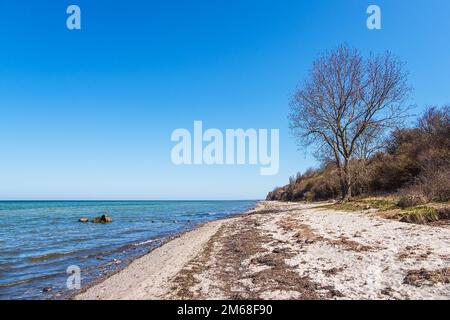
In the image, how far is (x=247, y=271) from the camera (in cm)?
743

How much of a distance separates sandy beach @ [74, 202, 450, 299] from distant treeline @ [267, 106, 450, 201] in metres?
9.33

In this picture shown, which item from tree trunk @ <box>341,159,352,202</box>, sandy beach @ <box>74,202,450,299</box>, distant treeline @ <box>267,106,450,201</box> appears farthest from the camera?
tree trunk @ <box>341,159,352,202</box>

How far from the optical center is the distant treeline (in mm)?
18172

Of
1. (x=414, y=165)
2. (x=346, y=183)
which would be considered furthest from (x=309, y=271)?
(x=414, y=165)

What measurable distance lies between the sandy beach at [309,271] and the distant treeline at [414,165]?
9333 millimetres

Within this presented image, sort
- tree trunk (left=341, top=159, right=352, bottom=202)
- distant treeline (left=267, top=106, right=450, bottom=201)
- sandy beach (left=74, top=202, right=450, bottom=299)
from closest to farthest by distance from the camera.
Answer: sandy beach (left=74, top=202, right=450, bottom=299) → distant treeline (left=267, top=106, right=450, bottom=201) → tree trunk (left=341, top=159, right=352, bottom=202)

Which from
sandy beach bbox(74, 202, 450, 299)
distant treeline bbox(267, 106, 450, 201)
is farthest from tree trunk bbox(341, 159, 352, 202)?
sandy beach bbox(74, 202, 450, 299)

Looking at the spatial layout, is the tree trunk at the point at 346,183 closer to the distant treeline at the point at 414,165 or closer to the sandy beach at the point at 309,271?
the distant treeline at the point at 414,165

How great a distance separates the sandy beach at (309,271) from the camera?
5.45m

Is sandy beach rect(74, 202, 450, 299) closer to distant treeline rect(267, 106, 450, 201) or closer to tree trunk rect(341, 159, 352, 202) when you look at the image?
distant treeline rect(267, 106, 450, 201)

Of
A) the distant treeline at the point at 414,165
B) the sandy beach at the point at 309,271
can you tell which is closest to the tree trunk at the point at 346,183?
the distant treeline at the point at 414,165

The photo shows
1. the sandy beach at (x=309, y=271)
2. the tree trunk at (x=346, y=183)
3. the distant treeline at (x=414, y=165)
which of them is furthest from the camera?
the tree trunk at (x=346, y=183)
